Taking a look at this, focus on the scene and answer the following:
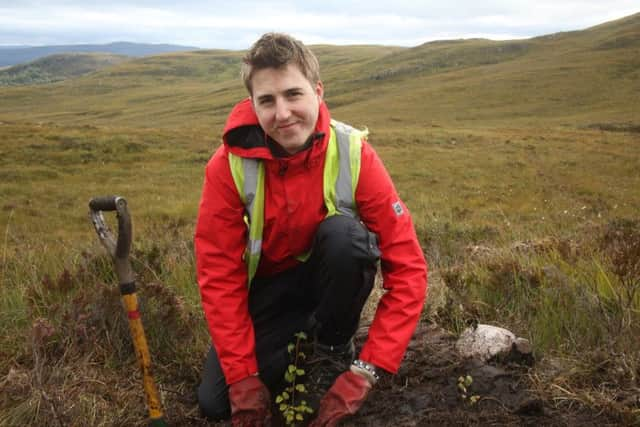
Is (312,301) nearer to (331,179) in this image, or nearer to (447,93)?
(331,179)

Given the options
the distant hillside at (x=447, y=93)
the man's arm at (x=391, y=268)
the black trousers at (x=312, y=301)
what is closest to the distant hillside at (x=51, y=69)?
the distant hillside at (x=447, y=93)

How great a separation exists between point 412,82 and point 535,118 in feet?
80.4

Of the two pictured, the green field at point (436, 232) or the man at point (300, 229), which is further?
the green field at point (436, 232)

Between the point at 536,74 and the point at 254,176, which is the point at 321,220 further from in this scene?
the point at 536,74

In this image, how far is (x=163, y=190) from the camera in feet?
51.6

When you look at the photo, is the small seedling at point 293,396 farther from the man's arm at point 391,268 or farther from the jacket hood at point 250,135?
the jacket hood at point 250,135

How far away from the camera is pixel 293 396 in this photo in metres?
2.58

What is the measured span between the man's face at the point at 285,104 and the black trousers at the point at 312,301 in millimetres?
472

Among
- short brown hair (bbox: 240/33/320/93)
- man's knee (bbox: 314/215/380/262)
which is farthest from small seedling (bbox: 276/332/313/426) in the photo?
short brown hair (bbox: 240/33/320/93)

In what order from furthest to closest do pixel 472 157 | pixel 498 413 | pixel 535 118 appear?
pixel 535 118, pixel 472 157, pixel 498 413

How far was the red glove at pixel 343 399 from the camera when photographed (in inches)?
102

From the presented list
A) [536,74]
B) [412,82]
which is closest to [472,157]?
[536,74]

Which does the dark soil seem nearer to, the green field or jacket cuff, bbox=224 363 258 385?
the green field

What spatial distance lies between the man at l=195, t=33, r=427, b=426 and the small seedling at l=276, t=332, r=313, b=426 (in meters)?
0.11
